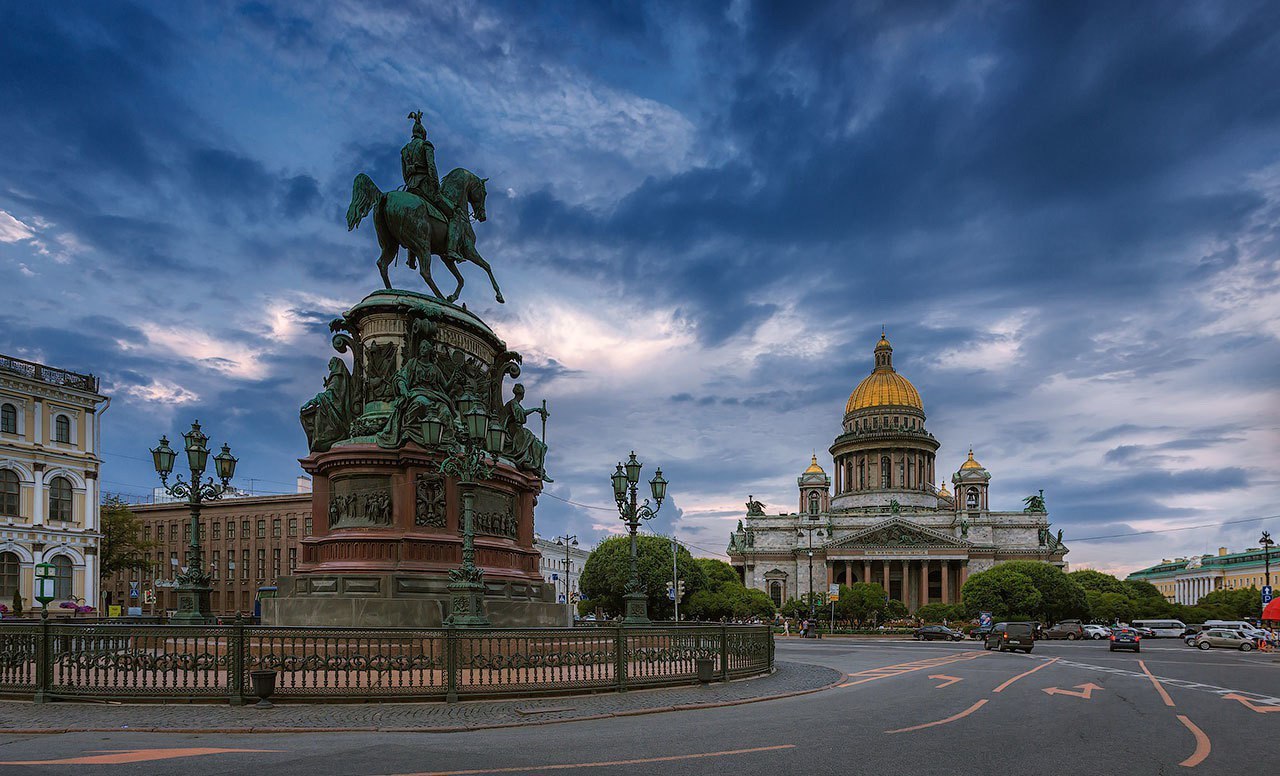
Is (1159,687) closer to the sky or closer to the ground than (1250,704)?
closer to the ground

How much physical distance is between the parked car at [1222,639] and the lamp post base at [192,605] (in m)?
55.0

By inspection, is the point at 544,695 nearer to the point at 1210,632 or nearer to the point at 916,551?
the point at 1210,632

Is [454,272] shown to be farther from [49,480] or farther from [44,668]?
[49,480]

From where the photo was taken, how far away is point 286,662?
15.3m

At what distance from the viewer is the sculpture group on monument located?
21000mm

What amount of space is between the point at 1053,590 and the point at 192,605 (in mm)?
88658

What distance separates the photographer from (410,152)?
89.7 ft

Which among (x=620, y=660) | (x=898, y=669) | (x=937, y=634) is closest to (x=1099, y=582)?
(x=937, y=634)

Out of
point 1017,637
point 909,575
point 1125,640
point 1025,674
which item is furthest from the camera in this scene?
point 909,575

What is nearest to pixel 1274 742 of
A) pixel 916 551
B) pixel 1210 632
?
pixel 1210 632

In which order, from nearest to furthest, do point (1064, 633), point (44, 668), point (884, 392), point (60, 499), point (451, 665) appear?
point (44, 668) < point (451, 665) < point (60, 499) < point (1064, 633) < point (884, 392)

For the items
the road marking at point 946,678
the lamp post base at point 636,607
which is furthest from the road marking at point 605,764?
the lamp post base at point 636,607

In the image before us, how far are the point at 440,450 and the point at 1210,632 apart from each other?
52.4 meters

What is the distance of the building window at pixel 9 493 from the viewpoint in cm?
4916
